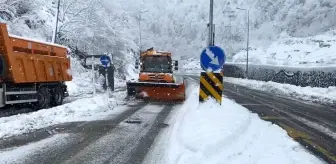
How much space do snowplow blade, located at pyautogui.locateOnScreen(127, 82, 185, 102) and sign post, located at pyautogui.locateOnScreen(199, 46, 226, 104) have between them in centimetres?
634

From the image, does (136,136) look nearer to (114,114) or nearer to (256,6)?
(114,114)

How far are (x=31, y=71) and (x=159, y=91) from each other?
20.4 feet

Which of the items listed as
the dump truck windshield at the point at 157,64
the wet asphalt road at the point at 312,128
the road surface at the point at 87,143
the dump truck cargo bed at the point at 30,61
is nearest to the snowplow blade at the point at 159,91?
the dump truck windshield at the point at 157,64

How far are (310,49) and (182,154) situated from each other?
221ft

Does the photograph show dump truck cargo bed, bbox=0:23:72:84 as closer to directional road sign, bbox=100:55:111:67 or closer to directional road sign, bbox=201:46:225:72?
directional road sign, bbox=100:55:111:67

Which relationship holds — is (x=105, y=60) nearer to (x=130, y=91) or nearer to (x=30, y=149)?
(x=130, y=91)

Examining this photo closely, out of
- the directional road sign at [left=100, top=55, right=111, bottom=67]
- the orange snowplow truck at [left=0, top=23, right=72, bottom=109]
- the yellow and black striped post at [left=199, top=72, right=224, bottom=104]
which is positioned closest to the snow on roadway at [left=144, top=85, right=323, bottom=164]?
the yellow and black striped post at [left=199, top=72, right=224, bottom=104]

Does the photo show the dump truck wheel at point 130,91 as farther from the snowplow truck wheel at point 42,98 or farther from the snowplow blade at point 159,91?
the snowplow truck wheel at point 42,98

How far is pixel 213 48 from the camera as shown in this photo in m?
11.0

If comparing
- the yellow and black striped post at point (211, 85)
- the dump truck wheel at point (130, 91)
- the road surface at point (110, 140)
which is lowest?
the road surface at point (110, 140)

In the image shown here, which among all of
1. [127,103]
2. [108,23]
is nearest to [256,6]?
[108,23]

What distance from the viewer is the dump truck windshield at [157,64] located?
2048 cm

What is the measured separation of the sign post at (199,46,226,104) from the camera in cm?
1111

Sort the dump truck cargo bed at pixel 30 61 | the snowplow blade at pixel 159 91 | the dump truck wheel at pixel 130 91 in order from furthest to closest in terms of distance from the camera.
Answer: the dump truck wheel at pixel 130 91 < the snowplow blade at pixel 159 91 < the dump truck cargo bed at pixel 30 61
